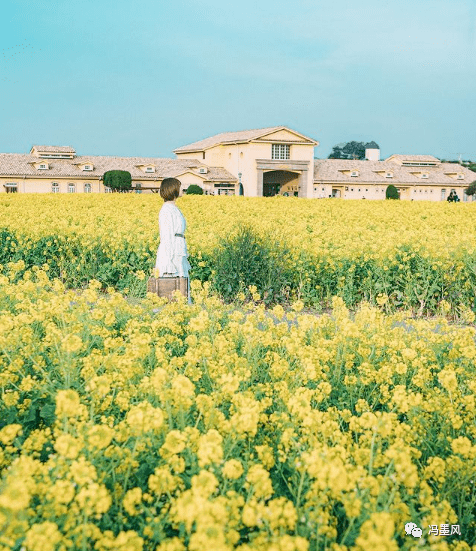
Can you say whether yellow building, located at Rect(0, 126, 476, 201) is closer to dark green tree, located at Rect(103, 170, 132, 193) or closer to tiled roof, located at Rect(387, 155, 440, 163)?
dark green tree, located at Rect(103, 170, 132, 193)

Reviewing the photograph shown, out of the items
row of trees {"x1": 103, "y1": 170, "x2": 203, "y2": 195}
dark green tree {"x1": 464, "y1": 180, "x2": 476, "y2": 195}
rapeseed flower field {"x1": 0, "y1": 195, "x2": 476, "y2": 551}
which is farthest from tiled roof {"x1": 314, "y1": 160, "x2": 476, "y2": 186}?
rapeseed flower field {"x1": 0, "y1": 195, "x2": 476, "y2": 551}

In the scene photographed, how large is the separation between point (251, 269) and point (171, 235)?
2.29 metres

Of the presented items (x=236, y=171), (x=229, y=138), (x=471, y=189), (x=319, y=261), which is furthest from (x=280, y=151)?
(x=319, y=261)

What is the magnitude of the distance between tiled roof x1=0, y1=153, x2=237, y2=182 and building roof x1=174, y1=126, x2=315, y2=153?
390 centimetres

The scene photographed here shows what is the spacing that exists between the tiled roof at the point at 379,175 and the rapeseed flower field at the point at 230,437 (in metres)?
62.2

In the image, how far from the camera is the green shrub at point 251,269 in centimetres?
965

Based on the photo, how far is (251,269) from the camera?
9703mm

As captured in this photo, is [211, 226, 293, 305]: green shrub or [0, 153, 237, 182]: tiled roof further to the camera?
[0, 153, 237, 182]: tiled roof

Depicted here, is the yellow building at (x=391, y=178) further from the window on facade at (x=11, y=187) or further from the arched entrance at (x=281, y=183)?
the window on facade at (x=11, y=187)

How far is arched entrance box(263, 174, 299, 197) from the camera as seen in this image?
63.8m

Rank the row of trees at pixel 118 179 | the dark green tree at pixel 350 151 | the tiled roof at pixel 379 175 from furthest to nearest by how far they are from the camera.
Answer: the dark green tree at pixel 350 151, the tiled roof at pixel 379 175, the row of trees at pixel 118 179

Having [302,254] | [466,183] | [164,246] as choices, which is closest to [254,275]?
[302,254]

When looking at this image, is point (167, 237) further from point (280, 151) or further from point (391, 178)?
point (391, 178)

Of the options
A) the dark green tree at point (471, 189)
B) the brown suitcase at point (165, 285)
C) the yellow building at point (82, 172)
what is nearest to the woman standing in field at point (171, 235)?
the brown suitcase at point (165, 285)
